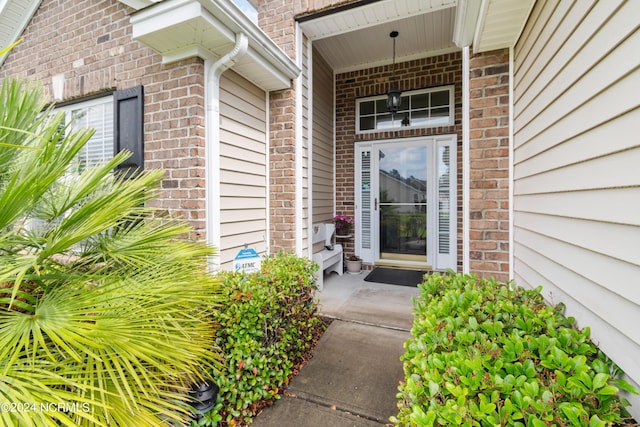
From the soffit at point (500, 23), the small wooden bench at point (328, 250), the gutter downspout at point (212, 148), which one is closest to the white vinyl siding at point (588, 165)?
the soffit at point (500, 23)

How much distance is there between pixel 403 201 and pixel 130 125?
12.5 ft

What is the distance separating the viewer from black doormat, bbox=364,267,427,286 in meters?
4.15

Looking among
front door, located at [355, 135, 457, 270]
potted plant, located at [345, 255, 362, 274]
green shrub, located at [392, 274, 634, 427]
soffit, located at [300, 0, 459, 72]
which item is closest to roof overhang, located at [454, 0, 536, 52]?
soffit, located at [300, 0, 459, 72]

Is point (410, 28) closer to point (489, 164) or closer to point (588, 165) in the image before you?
point (489, 164)

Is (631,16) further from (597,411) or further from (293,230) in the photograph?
(293,230)

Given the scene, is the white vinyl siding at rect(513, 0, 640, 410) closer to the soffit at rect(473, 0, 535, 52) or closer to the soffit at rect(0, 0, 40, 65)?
the soffit at rect(473, 0, 535, 52)

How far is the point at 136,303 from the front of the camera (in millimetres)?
1268

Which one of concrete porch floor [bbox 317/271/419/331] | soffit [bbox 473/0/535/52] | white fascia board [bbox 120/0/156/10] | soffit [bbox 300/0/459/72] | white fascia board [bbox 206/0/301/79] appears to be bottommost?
concrete porch floor [bbox 317/271/419/331]

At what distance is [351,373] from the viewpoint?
2180 millimetres

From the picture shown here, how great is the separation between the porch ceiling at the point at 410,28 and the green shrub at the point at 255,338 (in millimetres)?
2302

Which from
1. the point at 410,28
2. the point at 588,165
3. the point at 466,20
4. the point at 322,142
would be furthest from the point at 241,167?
the point at 410,28

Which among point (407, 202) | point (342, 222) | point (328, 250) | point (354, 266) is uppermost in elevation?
point (407, 202)

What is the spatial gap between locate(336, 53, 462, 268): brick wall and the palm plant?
3460 millimetres

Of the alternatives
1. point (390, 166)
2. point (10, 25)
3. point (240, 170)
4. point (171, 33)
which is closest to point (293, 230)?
point (240, 170)
